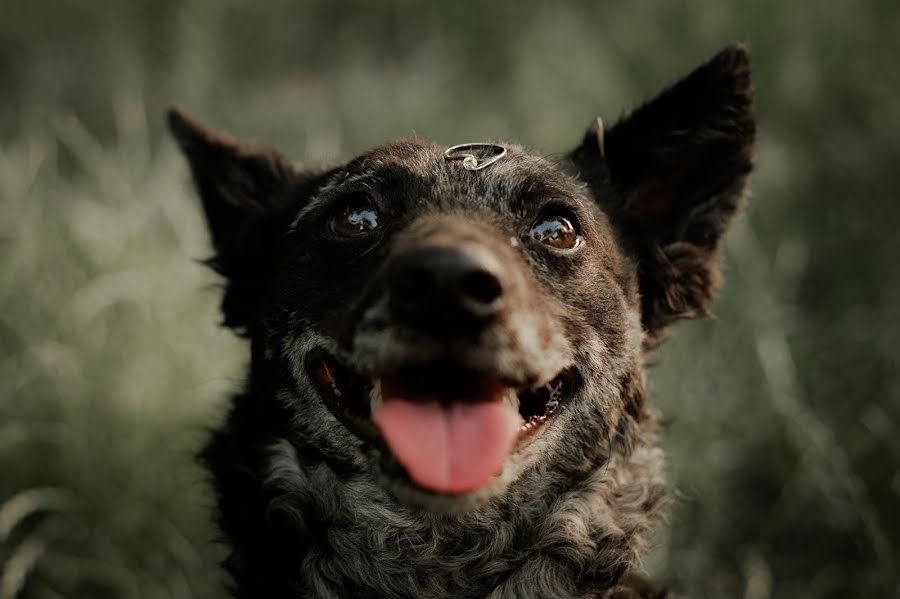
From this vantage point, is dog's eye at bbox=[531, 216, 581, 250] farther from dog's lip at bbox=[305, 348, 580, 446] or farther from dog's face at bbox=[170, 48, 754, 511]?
dog's lip at bbox=[305, 348, 580, 446]

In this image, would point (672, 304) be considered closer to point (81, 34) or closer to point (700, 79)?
point (700, 79)

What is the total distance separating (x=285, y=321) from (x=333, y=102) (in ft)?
22.2

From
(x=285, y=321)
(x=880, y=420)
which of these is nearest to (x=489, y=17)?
(x=880, y=420)

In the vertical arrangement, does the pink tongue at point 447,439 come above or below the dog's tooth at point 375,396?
below

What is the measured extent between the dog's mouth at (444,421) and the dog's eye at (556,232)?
548mm

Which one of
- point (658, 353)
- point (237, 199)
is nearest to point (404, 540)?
point (237, 199)

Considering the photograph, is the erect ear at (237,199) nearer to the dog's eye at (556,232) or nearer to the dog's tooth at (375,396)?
the dog's tooth at (375,396)

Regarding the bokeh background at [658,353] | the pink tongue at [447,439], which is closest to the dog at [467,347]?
the pink tongue at [447,439]

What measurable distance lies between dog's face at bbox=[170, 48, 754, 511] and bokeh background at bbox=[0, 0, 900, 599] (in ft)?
1.74

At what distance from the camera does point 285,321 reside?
296 centimetres

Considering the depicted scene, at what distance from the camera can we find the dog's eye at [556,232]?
9.59 ft

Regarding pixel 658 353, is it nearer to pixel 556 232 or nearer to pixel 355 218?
pixel 556 232

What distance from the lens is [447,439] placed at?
7.81 feet

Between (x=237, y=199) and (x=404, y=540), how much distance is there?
1576mm
